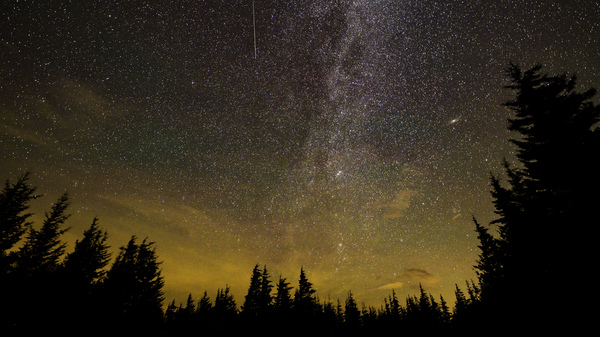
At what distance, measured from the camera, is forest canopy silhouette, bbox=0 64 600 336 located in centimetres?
938

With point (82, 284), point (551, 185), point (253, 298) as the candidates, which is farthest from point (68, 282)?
point (551, 185)

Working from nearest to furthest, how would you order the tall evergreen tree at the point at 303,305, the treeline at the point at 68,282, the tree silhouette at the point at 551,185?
the tree silhouette at the point at 551,185, the treeline at the point at 68,282, the tall evergreen tree at the point at 303,305

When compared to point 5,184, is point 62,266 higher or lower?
lower

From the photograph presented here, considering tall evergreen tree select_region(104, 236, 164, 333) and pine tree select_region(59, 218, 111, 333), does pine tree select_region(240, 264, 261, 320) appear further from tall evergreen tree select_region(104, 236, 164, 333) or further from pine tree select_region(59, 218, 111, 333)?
pine tree select_region(59, 218, 111, 333)

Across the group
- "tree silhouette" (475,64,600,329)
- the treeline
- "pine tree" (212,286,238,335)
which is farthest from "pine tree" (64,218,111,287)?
"tree silhouette" (475,64,600,329)

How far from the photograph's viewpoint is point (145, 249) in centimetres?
2634

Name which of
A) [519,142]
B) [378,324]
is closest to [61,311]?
[519,142]

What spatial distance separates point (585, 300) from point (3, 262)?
32908 mm

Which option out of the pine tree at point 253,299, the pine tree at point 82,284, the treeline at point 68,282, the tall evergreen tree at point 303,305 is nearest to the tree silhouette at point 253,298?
the pine tree at point 253,299

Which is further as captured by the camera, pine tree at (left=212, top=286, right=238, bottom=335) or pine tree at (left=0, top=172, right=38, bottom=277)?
pine tree at (left=212, top=286, right=238, bottom=335)

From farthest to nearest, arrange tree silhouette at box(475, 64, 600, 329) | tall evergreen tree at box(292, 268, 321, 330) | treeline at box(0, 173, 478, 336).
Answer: tall evergreen tree at box(292, 268, 321, 330) → treeline at box(0, 173, 478, 336) → tree silhouette at box(475, 64, 600, 329)

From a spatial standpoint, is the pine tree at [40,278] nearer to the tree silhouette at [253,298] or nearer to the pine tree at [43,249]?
the pine tree at [43,249]

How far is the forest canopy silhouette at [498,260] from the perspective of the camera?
9.38 m

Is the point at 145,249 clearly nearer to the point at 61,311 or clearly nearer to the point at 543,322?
the point at 61,311
